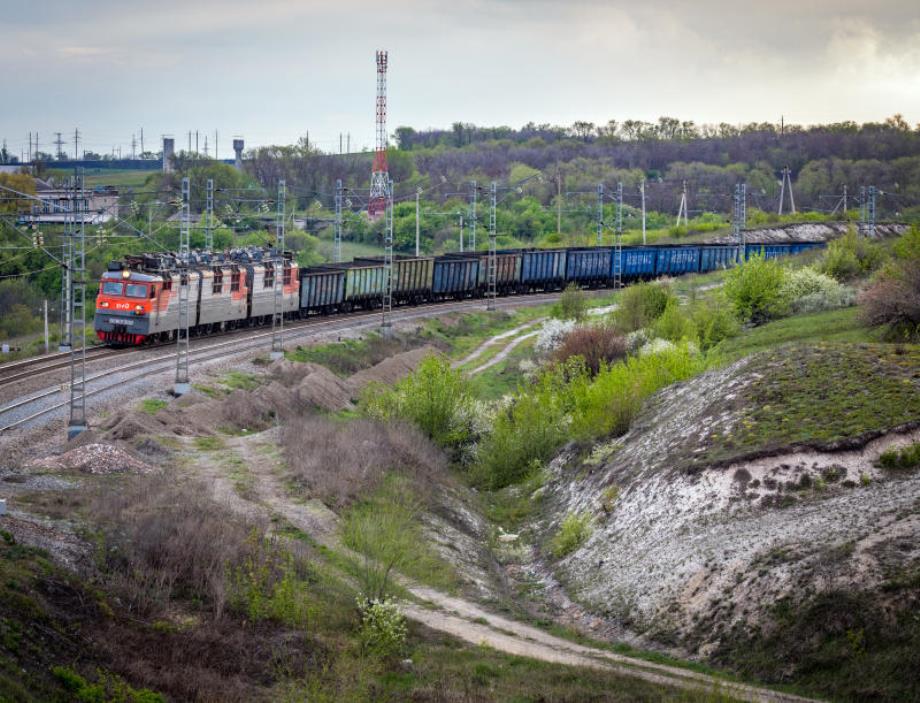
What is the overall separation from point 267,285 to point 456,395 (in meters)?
22.3

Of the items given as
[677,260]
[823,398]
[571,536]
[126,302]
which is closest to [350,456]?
[571,536]

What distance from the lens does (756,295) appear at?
58.4 metres

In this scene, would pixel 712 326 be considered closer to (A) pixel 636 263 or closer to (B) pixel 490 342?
(B) pixel 490 342

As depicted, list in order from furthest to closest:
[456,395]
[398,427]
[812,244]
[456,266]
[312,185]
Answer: [312,185]
[812,244]
[456,266]
[456,395]
[398,427]

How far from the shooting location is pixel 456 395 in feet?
142

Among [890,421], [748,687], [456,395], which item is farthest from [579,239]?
[748,687]

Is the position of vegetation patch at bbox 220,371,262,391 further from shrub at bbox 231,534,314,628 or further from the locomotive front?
shrub at bbox 231,534,314,628

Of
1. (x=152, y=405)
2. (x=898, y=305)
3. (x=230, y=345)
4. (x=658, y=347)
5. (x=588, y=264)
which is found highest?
(x=898, y=305)

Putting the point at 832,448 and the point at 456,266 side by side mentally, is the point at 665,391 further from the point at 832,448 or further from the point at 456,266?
the point at 456,266

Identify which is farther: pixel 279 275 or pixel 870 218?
pixel 870 218

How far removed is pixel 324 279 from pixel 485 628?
46657 mm

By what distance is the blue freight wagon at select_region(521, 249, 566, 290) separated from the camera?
88.9m

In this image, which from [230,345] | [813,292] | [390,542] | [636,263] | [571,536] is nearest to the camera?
[390,542]

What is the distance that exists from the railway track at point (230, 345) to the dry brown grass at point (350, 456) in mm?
8074
